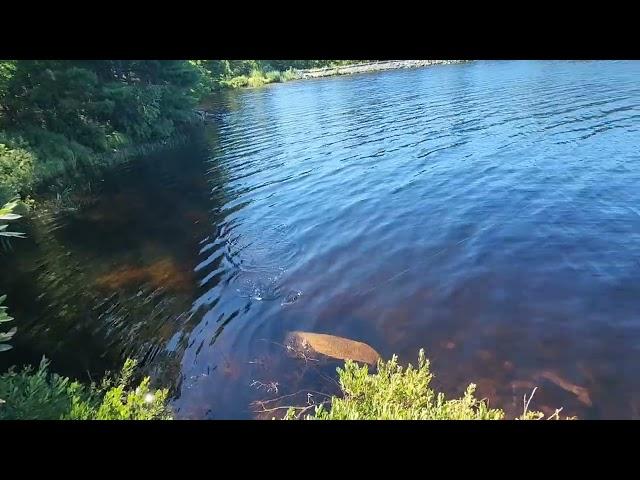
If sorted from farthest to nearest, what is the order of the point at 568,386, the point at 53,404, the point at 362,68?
the point at 362,68
the point at 568,386
the point at 53,404

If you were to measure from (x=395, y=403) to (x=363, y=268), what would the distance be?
7840 millimetres

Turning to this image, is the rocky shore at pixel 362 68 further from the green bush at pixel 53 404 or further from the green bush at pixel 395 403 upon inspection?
the green bush at pixel 53 404

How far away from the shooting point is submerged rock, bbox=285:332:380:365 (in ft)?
37.6

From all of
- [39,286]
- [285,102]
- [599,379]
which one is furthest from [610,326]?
[285,102]

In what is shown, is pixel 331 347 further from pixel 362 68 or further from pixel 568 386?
pixel 362 68

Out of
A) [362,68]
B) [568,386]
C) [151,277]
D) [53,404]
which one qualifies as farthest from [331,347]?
[362,68]

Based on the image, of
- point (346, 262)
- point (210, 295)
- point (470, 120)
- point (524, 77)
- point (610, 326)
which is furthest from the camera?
point (524, 77)

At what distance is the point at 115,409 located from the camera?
763 cm

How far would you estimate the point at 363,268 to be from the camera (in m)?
15.8

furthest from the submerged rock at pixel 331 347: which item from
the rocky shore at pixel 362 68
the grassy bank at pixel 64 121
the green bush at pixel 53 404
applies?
Answer: the rocky shore at pixel 362 68

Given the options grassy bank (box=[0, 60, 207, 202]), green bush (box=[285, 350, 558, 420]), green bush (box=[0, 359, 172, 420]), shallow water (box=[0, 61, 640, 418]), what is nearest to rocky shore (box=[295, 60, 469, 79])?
grassy bank (box=[0, 60, 207, 202])

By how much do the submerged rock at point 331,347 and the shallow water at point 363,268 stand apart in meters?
0.39
